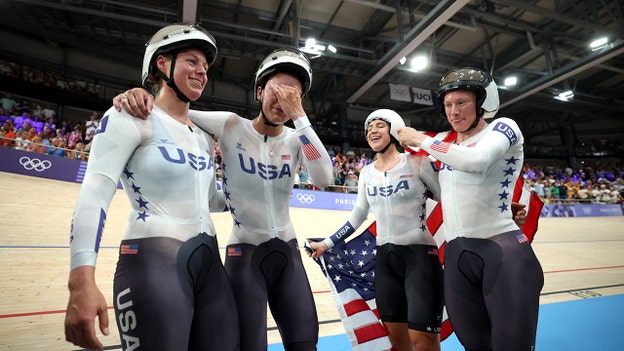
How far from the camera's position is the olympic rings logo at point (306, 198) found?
12.5 m

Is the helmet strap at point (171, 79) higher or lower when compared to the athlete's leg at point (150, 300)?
higher

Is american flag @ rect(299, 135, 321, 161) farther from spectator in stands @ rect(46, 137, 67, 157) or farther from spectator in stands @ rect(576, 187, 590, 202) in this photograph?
spectator in stands @ rect(576, 187, 590, 202)

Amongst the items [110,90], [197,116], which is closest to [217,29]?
[110,90]

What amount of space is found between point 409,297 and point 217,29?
17158 millimetres

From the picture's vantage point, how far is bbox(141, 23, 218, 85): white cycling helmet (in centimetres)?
179

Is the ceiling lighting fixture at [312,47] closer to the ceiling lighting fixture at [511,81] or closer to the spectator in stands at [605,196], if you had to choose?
the ceiling lighting fixture at [511,81]

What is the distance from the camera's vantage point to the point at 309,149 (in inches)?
79.1

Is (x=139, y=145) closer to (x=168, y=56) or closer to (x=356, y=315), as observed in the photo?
(x=168, y=56)

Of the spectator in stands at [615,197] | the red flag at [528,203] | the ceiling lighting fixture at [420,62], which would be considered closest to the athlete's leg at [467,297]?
the red flag at [528,203]

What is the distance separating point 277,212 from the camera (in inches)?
86.4

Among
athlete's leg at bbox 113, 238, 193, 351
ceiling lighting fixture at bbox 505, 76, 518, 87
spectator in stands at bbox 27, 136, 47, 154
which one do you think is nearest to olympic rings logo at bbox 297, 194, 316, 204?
spectator in stands at bbox 27, 136, 47, 154

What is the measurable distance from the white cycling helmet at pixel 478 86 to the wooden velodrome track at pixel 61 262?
115 inches

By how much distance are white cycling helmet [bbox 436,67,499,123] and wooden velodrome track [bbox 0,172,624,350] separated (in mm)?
2931

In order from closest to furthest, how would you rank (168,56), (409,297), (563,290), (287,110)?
(168,56) < (287,110) < (409,297) < (563,290)
